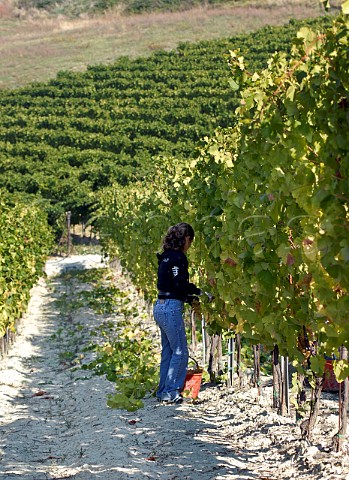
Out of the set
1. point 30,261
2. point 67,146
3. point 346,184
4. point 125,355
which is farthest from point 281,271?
point 67,146

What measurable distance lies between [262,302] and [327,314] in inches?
47.1

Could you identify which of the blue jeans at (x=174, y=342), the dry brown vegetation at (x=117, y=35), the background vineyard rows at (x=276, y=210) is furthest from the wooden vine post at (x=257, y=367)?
the dry brown vegetation at (x=117, y=35)

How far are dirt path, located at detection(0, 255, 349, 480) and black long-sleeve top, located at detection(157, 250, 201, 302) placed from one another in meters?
0.83

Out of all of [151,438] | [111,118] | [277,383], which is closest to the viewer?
[151,438]

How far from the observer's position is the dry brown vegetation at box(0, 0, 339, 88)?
5719cm

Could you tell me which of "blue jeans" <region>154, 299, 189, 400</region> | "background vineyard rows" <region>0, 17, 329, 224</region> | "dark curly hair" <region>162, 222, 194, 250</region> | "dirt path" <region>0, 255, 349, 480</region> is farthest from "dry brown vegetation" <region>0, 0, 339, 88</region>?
"blue jeans" <region>154, 299, 189, 400</region>

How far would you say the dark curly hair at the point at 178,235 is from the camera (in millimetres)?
6082

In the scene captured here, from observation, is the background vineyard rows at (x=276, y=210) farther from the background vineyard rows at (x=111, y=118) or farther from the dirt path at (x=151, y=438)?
the background vineyard rows at (x=111, y=118)

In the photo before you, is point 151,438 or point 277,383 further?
point 277,383

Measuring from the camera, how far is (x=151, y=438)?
16.9ft

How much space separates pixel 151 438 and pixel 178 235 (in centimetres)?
159

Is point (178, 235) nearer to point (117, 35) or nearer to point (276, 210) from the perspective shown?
point (276, 210)

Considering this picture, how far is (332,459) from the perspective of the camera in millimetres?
4305

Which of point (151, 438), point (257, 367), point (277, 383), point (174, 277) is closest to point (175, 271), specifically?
point (174, 277)
